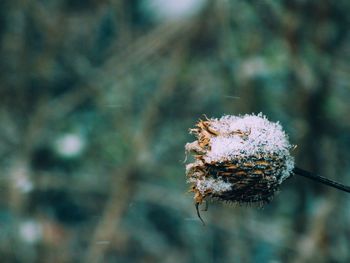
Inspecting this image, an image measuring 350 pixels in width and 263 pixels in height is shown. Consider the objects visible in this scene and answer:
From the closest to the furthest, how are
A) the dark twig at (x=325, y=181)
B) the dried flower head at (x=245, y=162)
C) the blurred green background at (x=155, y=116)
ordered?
the dark twig at (x=325, y=181) → the dried flower head at (x=245, y=162) → the blurred green background at (x=155, y=116)

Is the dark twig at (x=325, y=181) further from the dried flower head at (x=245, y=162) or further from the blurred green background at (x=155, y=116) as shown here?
the blurred green background at (x=155, y=116)

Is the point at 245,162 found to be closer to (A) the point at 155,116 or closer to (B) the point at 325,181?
(B) the point at 325,181

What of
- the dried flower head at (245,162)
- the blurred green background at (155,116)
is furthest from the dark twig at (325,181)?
the blurred green background at (155,116)

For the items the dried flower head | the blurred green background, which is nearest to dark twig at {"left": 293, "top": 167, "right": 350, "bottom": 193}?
the dried flower head

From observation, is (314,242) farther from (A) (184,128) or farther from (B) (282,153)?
(B) (282,153)

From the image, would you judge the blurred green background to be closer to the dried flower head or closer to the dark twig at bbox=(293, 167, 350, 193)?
the dried flower head

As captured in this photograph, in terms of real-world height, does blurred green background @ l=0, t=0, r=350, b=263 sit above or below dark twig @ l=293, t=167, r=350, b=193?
above
